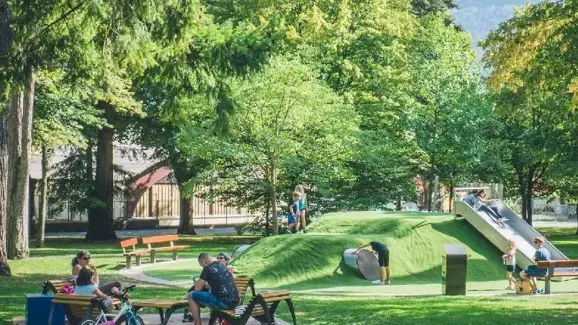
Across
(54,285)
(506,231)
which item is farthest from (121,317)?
(506,231)

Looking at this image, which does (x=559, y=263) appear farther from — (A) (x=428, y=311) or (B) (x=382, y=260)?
(A) (x=428, y=311)

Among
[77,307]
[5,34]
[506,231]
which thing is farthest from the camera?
[506,231]

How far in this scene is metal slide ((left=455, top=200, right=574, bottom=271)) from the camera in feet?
97.3

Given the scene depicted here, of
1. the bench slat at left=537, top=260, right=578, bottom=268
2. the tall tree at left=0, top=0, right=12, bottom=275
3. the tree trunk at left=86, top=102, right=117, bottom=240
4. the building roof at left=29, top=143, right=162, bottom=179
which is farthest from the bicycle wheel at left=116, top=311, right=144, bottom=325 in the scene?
the building roof at left=29, top=143, right=162, bottom=179

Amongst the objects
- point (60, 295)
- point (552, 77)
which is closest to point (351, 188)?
point (552, 77)

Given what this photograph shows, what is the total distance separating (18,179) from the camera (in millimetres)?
30078

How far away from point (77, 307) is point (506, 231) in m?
19.6

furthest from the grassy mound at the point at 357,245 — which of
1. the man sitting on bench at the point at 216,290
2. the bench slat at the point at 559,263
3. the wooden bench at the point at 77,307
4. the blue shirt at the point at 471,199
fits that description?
the wooden bench at the point at 77,307

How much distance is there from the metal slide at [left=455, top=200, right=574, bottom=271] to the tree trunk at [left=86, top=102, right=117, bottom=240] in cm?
2115

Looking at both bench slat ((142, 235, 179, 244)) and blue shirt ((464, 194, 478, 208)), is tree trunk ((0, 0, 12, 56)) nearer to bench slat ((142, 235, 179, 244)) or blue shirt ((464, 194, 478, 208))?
bench slat ((142, 235, 179, 244))

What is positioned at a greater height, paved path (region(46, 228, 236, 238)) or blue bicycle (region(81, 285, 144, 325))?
paved path (region(46, 228, 236, 238))

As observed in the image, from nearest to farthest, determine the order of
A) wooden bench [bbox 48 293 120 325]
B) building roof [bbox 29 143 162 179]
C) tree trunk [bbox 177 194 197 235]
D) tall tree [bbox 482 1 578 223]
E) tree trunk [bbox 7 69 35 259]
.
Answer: wooden bench [bbox 48 293 120 325], tall tree [bbox 482 1 578 223], tree trunk [bbox 7 69 35 259], building roof [bbox 29 143 162 179], tree trunk [bbox 177 194 197 235]

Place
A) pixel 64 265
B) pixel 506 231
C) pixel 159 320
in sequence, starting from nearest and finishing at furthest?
pixel 159 320, pixel 64 265, pixel 506 231

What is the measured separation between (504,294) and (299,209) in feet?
27.5
